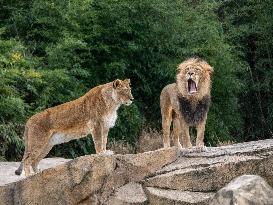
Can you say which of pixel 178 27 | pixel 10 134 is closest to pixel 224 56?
pixel 178 27

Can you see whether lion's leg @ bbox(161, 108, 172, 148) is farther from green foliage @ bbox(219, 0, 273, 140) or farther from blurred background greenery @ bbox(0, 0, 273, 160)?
green foliage @ bbox(219, 0, 273, 140)

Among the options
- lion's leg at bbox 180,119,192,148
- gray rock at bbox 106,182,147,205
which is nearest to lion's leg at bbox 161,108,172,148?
lion's leg at bbox 180,119,192,148

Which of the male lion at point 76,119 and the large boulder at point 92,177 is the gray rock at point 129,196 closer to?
the large boulder at point 92,177

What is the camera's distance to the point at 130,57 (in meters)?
20.2

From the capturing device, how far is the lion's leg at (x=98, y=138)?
34.6 feet

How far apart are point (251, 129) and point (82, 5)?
6.86m

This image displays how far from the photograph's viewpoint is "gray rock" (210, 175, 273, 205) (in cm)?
806

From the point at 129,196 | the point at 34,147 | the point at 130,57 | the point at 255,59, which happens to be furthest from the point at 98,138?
the point at 255,59

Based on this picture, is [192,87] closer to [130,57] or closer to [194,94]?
[194,94]

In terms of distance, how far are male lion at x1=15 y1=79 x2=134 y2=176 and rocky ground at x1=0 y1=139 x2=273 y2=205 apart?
3.54 ft

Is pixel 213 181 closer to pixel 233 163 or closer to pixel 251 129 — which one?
pixel 233 163

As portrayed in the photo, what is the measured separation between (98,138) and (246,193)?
3.01m

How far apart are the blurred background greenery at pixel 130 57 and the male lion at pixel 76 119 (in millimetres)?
4644

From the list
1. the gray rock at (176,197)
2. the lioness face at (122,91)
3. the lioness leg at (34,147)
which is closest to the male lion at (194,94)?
the gray rock at (176,197)
